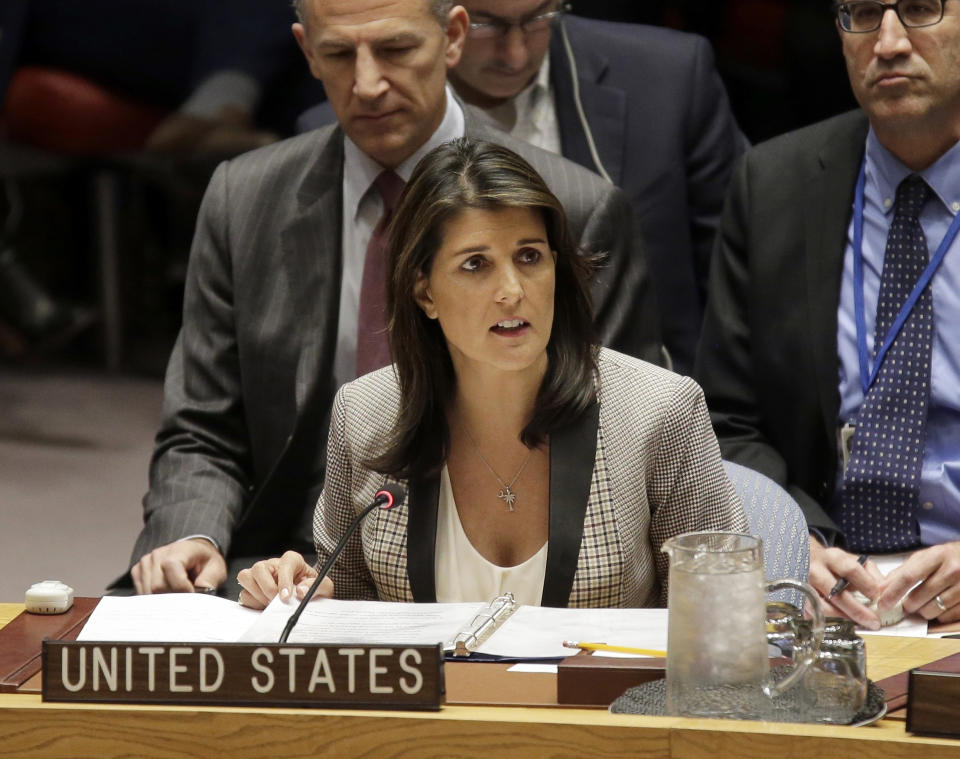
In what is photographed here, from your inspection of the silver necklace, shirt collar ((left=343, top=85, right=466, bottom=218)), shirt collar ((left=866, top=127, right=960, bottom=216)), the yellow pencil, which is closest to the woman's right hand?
the silver necklace

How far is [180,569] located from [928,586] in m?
1.13

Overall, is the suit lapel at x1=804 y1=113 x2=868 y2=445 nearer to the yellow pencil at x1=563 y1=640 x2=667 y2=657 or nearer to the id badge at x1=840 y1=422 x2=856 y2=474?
the id badge at x1=840 y1=422 x2=856 y2=474

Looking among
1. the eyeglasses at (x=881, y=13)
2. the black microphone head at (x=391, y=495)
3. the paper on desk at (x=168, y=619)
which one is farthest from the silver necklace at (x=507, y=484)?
the eyeglasses at (x=881, y=13)

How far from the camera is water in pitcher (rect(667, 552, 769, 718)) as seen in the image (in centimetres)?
149

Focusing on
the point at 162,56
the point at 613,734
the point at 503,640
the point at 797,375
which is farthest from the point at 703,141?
the point at 162,56

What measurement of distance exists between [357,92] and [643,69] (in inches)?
39.1

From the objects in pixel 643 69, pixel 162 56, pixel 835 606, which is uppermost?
pixel 162 56

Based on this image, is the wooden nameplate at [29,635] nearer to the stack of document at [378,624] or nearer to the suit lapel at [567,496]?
the stack of document at [378,624]

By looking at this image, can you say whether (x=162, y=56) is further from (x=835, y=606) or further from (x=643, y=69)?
(x=835, y=606)

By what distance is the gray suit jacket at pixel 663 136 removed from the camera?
131 inches

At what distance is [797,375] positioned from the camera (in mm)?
2693

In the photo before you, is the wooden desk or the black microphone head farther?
the black microphone head

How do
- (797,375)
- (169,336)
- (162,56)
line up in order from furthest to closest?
(169,336) < (162,56) < (797,375)

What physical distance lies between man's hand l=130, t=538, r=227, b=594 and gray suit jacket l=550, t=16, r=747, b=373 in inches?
50.2
